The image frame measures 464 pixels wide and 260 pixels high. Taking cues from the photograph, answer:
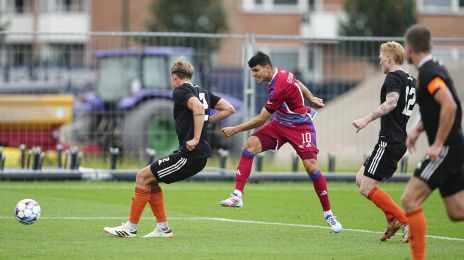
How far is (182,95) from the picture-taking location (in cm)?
1124

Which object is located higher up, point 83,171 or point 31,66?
point 31,66

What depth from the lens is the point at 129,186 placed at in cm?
1847

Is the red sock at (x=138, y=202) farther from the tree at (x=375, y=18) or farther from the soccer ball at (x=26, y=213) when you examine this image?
the tree at (x=375, y=18)

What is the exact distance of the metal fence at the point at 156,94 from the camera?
1997 cm

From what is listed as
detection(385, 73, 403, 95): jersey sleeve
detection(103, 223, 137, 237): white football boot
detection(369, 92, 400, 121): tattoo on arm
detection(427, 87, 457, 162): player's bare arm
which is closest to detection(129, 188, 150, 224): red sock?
detection(103, 223, 137, 237): white football boot

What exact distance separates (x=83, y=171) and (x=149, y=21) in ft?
82.1

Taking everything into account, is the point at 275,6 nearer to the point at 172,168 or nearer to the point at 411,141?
the point at 172,168

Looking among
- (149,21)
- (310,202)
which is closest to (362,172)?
(310,202)

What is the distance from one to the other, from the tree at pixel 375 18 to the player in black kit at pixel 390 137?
28.2 metres

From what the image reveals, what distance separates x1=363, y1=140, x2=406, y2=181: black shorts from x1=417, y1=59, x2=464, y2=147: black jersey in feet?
8.49

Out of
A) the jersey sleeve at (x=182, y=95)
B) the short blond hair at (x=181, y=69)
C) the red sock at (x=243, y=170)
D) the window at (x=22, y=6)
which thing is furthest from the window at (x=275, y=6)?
the jersey sleeve at (x=182, y=95)

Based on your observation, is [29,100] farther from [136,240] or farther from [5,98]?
[136,240]

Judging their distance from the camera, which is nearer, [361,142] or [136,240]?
[136,240]

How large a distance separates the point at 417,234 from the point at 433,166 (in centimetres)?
59
